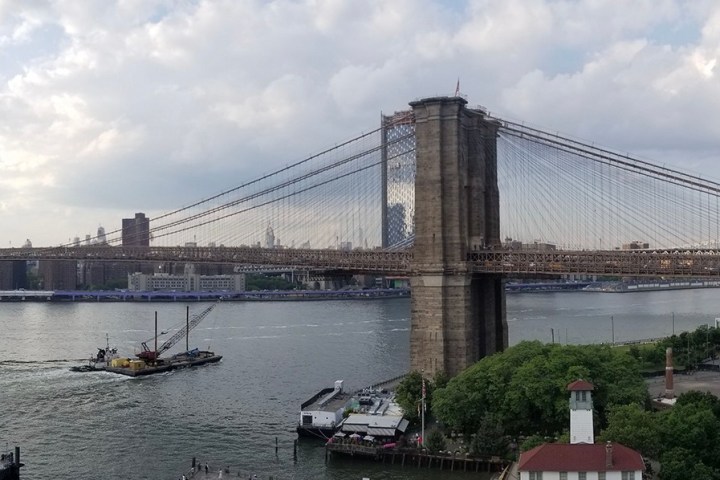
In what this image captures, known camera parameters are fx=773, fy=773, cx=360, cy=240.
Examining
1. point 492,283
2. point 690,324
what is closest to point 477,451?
point 492,283

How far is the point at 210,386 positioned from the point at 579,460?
27.5m

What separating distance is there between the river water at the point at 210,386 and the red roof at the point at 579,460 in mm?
6677

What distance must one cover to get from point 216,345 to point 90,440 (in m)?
32.9

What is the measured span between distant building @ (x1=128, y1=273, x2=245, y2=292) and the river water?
52.6m

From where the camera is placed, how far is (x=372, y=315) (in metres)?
91.2

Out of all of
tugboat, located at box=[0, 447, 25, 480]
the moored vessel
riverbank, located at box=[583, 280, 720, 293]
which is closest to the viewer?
tugboat, located at box=[0, 447, 25, 480]

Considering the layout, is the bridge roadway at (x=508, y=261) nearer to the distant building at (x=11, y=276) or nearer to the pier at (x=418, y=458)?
the pier at (x=418, y=458)

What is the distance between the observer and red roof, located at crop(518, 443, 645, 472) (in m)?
18.3

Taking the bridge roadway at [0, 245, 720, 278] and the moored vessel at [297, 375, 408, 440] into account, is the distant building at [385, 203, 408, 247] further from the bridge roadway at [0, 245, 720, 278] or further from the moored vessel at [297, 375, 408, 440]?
the moored vessel at [297, 375, 408, 440]

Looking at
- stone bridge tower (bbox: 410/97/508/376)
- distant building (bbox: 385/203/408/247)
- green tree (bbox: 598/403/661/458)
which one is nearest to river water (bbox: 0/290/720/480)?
green tree (bbox: 598/403/661/458)

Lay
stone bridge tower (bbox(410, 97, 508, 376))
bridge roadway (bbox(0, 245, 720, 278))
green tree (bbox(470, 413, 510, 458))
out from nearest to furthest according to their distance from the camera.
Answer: green tree (bbox(470, 413, 510, 458)) < bridge roadway (bbox(0, 245, 720, 278)) < stone bridge tower (bbox(410, 97, 508, 376))

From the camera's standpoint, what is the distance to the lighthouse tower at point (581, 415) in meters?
21.3

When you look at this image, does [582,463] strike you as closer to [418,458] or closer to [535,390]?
[535,390]

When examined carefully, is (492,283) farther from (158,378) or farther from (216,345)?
(216,345)
